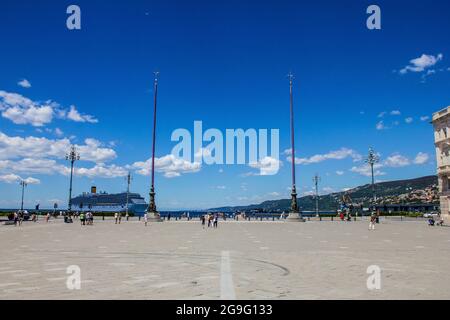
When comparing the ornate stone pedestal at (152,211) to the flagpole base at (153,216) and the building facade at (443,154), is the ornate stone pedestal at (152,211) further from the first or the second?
the building facade at (443,154)

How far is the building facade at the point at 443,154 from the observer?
54.1 metres

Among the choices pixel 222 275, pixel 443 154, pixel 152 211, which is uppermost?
pixel 443 154

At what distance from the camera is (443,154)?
2179 inches

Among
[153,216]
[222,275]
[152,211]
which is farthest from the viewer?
[153,216]

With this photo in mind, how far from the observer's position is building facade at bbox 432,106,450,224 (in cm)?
5409

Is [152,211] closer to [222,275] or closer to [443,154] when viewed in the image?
[222,275]

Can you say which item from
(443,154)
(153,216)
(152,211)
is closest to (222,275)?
(152,211)

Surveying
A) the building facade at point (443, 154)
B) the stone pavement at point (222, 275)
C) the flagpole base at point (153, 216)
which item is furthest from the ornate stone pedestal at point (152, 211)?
the building facade at point (443, 154)
